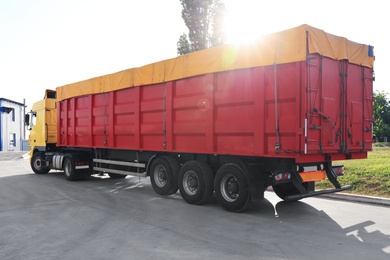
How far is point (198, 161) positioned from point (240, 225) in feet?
7.40

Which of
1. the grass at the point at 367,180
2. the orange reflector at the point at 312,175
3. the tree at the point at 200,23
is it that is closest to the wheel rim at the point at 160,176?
the orange reflector at the point at 312,175

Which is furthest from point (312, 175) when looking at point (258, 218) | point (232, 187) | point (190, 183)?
point (190, 183)

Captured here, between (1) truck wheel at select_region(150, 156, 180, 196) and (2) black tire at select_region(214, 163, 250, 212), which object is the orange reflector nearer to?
(2) black tire at select_region(214, 163, 250, 212)

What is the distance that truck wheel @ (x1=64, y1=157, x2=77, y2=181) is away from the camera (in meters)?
12.6

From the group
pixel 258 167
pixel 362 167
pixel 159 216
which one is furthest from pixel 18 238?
pixel 362 167

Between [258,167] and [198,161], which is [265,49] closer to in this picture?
[258,167]

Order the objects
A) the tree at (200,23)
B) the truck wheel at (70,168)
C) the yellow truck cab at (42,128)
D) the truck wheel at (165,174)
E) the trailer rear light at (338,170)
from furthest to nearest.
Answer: the tree at (200,23) < the yellow truck cab at (42,128) < the truck wheel at (70,168) < the truck wheel at (165,174) < the trailer rear light at (338,170)

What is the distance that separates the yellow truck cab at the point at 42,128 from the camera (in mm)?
14773

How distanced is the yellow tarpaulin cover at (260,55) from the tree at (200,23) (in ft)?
48.0

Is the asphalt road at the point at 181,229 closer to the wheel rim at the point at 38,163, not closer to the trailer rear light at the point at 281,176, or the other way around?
the trailer rear light at the point at 281,176

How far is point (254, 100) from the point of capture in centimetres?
696

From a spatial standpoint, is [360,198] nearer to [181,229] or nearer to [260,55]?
[260,55]

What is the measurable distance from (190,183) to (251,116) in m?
2.44

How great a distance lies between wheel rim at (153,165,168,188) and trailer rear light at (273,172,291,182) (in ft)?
11.3
